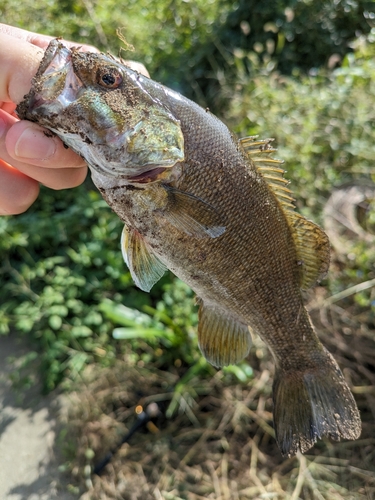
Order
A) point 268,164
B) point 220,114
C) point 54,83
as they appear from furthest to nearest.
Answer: point 220,114 → point 268,164 → point 54,83

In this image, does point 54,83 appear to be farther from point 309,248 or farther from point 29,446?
point 29,446

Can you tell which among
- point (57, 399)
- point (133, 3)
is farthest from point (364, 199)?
point (133, 3)

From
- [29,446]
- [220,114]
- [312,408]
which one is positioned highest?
[312,408]

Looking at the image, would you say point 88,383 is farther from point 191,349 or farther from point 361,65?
point 361,65

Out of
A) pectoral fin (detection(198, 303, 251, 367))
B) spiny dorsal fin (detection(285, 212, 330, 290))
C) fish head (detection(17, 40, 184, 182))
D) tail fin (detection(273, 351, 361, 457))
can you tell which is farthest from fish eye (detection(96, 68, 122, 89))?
tail fin (detection(273, 351, 361, 457))

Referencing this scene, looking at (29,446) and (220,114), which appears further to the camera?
(220,114)

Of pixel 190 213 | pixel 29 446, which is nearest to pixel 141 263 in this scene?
pixel 190 213
